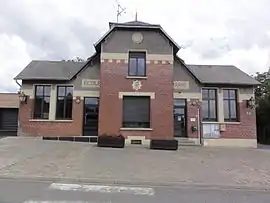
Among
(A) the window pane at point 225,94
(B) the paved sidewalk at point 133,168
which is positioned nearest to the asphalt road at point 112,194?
(B) the paved sidewalk at point 133,168

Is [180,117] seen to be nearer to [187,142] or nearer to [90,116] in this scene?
[187,142]

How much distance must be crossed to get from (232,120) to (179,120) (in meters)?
3.78

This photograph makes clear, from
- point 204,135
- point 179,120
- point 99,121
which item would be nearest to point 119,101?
point 99,121

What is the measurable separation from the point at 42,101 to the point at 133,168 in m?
13.6

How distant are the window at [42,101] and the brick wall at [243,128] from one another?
12129 millimetres

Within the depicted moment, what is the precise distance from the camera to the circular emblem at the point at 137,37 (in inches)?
899

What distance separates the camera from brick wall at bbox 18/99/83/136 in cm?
2306

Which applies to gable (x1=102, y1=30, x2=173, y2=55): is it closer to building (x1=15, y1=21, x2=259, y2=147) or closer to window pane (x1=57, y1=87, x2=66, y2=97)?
building (x1=15, y1=21, x2=259, y2=147)

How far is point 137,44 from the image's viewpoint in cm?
2278

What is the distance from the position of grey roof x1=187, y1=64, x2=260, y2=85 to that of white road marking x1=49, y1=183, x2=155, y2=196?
53.6 feet

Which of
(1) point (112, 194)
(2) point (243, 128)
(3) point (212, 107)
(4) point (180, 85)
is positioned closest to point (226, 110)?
(3) point (212, 107)

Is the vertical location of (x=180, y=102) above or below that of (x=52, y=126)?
above

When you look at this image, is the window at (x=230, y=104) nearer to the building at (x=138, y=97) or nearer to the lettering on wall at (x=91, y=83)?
the building at (x=138, y=97)

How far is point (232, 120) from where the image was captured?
24.3 meters
